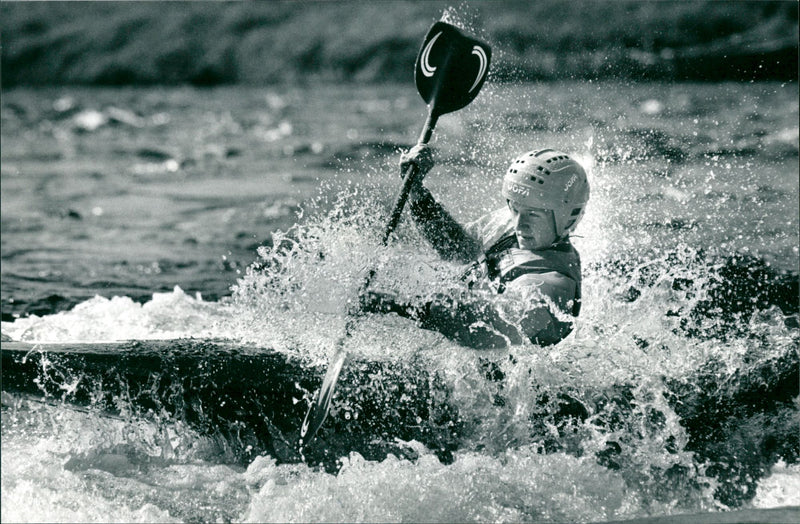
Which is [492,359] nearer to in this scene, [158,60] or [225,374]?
[225,374]

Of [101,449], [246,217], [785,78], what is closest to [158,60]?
[785,78]

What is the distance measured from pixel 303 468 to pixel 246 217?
656cm

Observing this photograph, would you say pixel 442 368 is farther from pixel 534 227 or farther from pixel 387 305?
pixel 534 227

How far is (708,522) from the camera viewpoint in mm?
3506

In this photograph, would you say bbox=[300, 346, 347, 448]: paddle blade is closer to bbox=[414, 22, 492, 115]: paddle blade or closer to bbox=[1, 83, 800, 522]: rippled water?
bbox=[1, 83, 800, 522]: rippled water

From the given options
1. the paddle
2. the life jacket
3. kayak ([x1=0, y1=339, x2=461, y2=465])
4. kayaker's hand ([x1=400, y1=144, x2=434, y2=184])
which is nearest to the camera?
kayak ([x1=0, y1=339, x2=461, y2=465])

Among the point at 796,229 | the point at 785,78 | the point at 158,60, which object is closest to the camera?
the point at 796,229

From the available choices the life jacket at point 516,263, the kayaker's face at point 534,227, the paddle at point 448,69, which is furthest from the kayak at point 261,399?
the paddle at point 448,69

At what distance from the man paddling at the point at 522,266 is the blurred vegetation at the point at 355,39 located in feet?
60.9

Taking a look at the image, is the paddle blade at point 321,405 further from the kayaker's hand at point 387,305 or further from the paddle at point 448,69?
the paddle at point 448,69

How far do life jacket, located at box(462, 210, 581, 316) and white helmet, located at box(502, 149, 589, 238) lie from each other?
0.36 ft

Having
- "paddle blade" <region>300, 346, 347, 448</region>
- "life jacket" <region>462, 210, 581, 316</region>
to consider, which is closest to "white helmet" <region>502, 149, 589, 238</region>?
"life jacket" <region>462, 210, 581, 316</region>

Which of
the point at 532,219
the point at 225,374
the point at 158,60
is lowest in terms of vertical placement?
the point at 158,60

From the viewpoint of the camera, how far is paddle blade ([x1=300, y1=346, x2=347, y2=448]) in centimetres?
406
